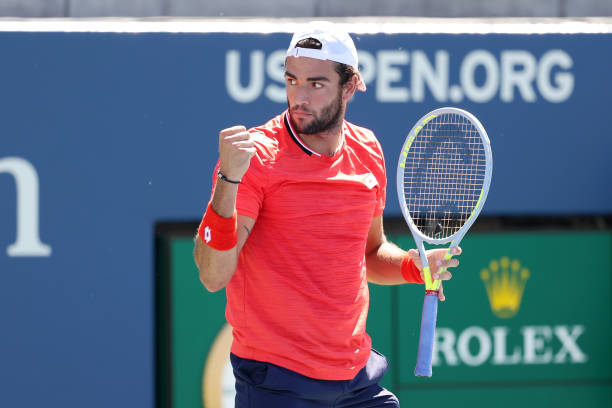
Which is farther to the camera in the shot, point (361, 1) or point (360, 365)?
point (361, 1)

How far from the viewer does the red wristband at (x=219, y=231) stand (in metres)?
2.43

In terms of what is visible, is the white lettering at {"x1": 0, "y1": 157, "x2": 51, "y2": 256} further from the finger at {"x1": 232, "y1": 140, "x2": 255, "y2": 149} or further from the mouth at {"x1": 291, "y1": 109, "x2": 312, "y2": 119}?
the finger at {"x1": 232, "y1": 140, "x2": 255, "y2": 149}

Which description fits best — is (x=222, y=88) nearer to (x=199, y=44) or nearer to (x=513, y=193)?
(x=199, y=44)

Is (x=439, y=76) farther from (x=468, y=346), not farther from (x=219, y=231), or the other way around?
(x=219, y=231)

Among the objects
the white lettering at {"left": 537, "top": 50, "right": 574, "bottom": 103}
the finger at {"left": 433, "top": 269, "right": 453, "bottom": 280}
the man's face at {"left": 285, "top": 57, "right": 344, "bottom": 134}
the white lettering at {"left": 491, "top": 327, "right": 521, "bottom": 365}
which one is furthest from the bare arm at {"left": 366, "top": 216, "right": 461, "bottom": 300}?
the white lettering at {"left": 537, "top": 50, "right": 574, "bottom": 103}

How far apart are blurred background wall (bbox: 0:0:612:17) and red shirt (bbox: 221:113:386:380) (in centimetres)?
253

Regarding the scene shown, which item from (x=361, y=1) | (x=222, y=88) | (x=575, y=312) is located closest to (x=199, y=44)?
(x=222, y=88)

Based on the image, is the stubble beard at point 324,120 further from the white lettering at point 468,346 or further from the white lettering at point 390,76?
the white lettering at point 468,346

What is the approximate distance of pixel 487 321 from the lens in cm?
473

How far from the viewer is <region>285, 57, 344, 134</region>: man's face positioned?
268 cm

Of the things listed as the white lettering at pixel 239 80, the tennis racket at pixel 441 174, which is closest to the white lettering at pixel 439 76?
the white lettering at pixel 239 80

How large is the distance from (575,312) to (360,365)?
229cm

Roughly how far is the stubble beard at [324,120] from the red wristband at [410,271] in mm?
483

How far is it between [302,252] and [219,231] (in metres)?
0.31
